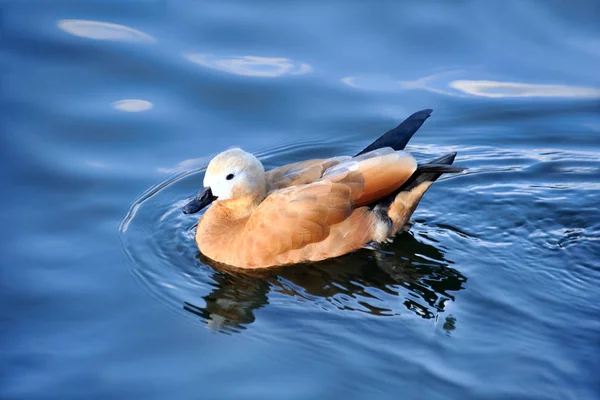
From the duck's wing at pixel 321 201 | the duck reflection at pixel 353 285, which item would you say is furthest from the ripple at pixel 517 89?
the duck reflection at pixel 353 285

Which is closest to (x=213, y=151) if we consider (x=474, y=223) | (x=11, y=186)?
(x=11, y=186)

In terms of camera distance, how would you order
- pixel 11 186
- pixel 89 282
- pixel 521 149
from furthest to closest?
pixel 521 149 → pixel 11 186 → pixel 89 282

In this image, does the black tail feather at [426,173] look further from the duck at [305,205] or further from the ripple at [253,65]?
the ripple at [253,65]

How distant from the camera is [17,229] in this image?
7973 millimetres

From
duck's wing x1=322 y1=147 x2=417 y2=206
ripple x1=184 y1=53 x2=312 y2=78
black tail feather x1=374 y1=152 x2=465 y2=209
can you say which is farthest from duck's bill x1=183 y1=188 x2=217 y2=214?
ripple x1=184 y1=53 x2=312 y2=78

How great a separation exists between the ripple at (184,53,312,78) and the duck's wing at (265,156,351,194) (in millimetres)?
2347

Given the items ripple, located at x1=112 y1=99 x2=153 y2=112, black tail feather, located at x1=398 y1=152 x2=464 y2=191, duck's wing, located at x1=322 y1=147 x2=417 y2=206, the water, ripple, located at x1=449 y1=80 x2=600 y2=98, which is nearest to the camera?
the water

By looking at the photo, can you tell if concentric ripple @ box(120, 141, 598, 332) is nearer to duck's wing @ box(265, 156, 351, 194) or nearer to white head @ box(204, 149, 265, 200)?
white head @ box(204, 149, 265, 200)

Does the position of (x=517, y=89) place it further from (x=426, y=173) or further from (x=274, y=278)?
(x=274, y=278)

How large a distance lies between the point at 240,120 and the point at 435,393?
468cm

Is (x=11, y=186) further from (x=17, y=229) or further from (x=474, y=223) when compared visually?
(x=474, y=223)

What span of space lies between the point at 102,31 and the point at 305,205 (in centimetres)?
442

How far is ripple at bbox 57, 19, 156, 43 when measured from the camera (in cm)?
1066

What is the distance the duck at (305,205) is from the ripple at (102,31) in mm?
3412
